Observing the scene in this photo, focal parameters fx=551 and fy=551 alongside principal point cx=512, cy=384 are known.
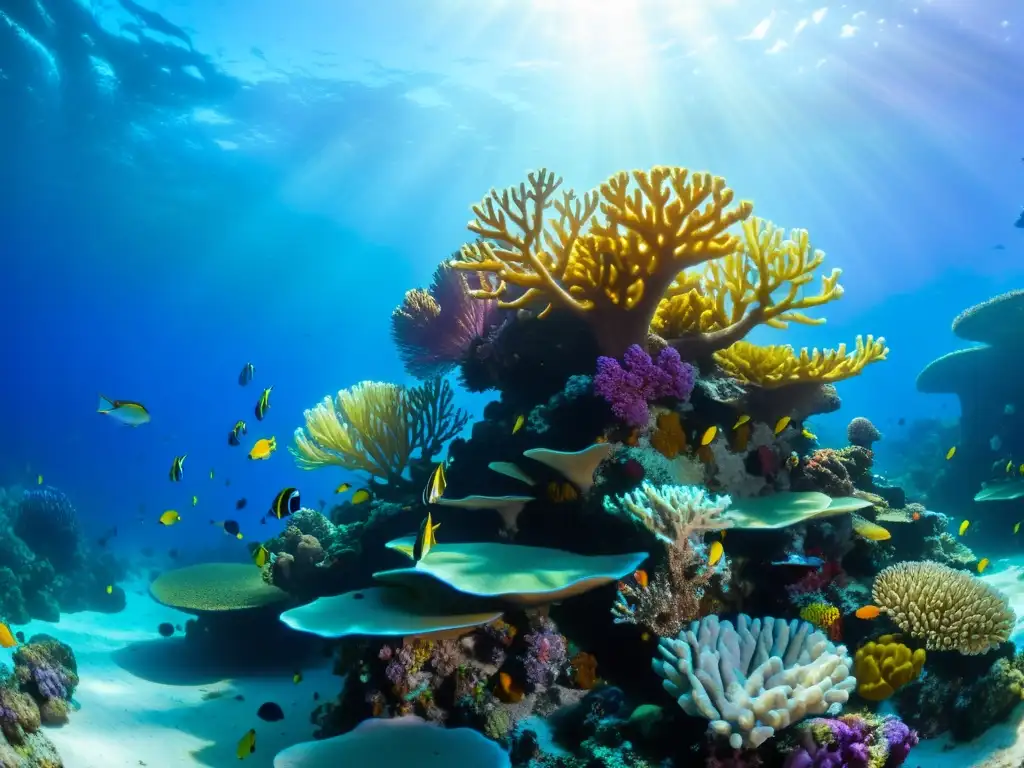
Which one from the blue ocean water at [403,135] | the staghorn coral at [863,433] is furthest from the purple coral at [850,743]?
the blue ocean water at [403,135]

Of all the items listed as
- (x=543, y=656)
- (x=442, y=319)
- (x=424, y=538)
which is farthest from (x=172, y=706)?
(x=442, y=319)

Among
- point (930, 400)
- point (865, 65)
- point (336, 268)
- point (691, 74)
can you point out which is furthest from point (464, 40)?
point (930, 400)

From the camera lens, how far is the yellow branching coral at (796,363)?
5.22 meters

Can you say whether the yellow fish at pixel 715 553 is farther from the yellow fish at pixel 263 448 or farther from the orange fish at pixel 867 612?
the yellow fish at pixel 263 448

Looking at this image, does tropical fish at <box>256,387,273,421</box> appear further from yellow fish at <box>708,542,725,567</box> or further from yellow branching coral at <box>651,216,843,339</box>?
yellow fish at <box>708,542,725,567</box>

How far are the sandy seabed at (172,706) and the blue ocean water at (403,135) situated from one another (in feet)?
9.96

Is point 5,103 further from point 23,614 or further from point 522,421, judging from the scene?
point 522,421

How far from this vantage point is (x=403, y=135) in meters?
32.6

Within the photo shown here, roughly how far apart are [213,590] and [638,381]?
7189 millimetres

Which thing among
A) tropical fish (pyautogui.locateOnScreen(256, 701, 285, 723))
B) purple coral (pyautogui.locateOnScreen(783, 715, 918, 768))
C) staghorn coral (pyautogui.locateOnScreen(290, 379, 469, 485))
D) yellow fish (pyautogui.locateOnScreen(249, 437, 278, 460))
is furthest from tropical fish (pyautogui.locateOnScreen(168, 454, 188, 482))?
purple coral (pyautogui.locateOnScreen(783, 715, 918, 768))

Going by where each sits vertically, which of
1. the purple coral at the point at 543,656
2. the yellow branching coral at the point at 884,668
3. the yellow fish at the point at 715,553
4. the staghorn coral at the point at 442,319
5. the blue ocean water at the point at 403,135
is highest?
the blue ocean water at the point at 403,135

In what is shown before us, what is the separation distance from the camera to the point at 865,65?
26.3 metres

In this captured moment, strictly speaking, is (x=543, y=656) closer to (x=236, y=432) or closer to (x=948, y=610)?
Result: (x=948, y=610)

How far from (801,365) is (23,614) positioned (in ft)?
49.1
